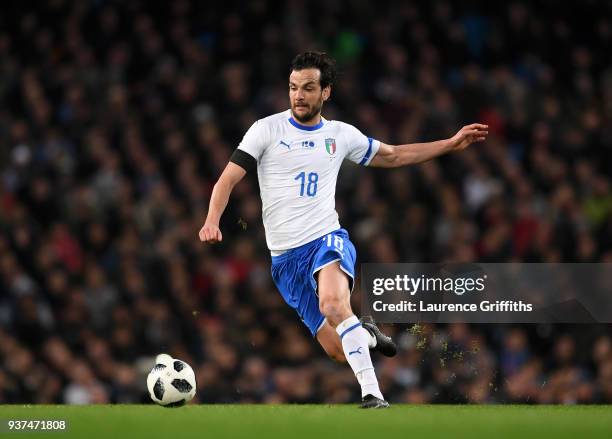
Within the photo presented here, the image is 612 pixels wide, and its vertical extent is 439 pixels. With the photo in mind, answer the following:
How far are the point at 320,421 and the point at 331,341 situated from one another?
1.20 metres

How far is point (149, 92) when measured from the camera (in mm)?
13469

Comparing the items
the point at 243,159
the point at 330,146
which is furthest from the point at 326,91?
the point at 243,159

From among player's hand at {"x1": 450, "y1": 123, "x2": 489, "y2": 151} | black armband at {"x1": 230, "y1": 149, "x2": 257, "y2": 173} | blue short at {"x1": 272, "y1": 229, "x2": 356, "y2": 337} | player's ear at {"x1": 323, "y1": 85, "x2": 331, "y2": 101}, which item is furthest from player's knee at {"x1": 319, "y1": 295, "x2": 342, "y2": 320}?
player's hand at {"x1": 450, "y1": 123, "x2": 489, "y2": 151}

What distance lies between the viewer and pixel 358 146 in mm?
8266

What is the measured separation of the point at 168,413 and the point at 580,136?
6409 mm

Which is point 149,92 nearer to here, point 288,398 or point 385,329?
point 288,398

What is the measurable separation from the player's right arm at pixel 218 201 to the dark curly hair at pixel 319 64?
0.75m

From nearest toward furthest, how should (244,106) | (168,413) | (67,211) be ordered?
(168,413) < (67,211) < (244,106)

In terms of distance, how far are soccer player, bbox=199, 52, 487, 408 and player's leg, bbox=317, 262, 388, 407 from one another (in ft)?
0.04

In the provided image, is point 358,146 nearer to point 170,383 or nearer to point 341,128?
point 341,128

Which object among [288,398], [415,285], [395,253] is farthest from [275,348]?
[415,285]

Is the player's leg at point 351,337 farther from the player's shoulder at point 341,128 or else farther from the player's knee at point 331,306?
the player's shoulder at point 341,128

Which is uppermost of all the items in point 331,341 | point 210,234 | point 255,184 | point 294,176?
point 294,176

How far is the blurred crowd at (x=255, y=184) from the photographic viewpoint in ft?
34.1
